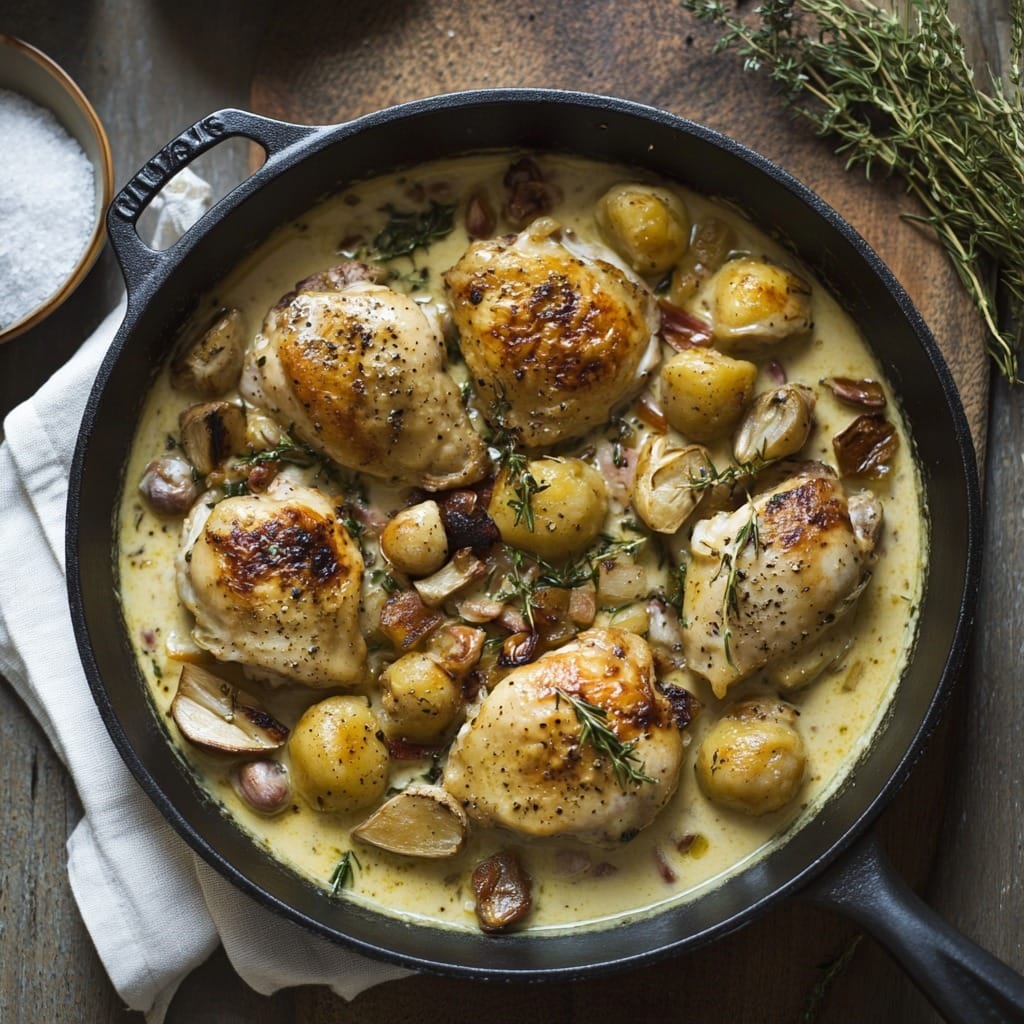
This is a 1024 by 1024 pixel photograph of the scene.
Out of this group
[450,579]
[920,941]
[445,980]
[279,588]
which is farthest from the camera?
[445,980]

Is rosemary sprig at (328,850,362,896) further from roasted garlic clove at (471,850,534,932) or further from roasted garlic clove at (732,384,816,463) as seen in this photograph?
roasted garlic clove at (732,384,816,463)

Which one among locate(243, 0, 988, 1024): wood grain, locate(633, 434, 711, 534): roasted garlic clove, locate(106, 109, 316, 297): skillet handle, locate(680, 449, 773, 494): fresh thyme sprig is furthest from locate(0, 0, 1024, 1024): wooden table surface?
locate(633, 434, 711, 534): roasted garlic clove

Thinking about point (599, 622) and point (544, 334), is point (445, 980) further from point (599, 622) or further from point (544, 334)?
point (544, 334)

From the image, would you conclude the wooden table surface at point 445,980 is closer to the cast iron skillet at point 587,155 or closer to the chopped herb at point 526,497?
the cast iron skillet at point 587,155

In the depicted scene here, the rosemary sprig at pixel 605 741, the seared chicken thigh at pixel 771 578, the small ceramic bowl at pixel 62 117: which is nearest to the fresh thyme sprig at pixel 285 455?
the small ceramic bowl at pixel 62 117

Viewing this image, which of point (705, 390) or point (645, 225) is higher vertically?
point (645, 225)

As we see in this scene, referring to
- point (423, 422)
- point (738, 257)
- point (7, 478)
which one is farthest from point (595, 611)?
point (7, 478)

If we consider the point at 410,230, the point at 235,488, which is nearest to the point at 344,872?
the point at 235,488
